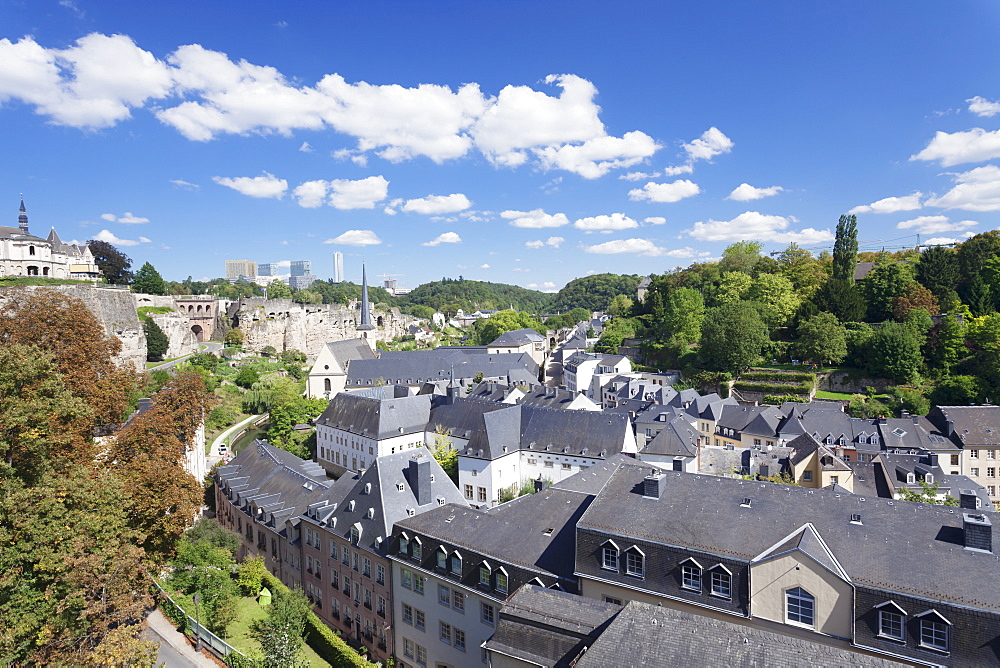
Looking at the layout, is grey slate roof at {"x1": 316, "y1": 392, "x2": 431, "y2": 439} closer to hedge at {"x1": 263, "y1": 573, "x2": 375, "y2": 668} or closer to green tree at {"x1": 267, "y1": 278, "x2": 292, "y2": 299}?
hedge at {"x1": 263, "y1": 573, "x2": 375, "y2": 668}

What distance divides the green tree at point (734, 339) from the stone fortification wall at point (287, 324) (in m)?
48.3

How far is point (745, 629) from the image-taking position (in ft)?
35.4

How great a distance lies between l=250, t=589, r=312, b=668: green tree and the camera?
1555 cm

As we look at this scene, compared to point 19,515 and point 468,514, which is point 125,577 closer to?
point 19,515

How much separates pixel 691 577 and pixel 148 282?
72.7 meters

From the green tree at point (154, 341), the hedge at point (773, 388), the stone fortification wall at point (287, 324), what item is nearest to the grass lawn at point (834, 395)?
the hedge at point (773, 388)

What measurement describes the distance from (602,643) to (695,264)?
87.2m

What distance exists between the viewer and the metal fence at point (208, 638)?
17.2m

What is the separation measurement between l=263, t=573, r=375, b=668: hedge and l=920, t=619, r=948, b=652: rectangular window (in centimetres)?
1496

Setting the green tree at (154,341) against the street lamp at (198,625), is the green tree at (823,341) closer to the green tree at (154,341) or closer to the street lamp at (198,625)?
the street lamp at (198,625)

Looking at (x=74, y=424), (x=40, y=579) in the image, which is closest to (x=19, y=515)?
(x=40, y=579)

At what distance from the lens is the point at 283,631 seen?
1680cm

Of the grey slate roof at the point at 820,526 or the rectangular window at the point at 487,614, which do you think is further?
the rectangular window at the point at 487,614

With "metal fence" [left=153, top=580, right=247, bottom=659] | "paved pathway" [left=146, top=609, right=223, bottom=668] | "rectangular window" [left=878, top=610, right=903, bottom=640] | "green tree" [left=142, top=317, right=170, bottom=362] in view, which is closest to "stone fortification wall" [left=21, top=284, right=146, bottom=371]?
"green tree" [left=142, top=317, right=170, bottom=362]
